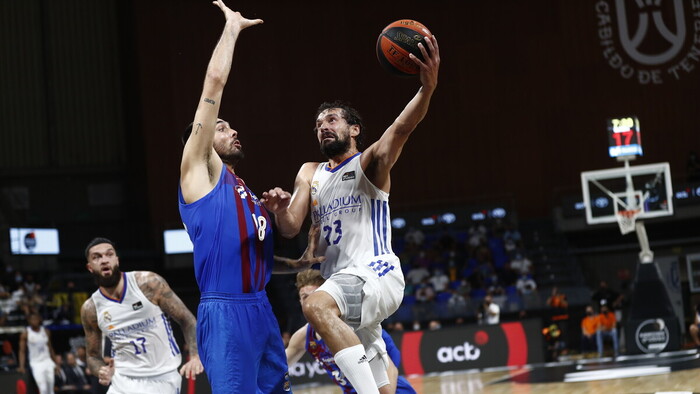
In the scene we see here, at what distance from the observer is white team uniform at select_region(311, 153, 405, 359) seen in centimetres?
536

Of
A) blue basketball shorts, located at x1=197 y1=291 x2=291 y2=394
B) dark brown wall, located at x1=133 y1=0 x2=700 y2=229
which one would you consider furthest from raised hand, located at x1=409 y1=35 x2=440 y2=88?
dark brown wall, located at x1=133 y1=0 x2=700 y2=229

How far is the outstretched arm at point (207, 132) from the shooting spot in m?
4.92

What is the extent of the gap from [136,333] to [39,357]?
982cm

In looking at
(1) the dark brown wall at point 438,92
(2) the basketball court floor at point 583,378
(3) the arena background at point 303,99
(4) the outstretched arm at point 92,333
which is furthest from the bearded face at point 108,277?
(1) the dark brown wall at point 438,92

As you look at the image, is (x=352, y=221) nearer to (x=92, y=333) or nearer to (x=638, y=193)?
(x=92, y=333)

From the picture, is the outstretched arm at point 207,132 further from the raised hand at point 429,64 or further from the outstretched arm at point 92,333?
the outstretched arm at point 92,333

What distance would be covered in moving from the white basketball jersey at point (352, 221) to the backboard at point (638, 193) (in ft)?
42.4

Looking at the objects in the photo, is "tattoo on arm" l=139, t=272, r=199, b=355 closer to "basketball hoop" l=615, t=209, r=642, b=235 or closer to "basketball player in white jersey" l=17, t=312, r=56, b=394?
"basketball player in white jersey" l=17, t=312, r=56, b=394

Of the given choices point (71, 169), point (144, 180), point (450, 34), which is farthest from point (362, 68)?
point (71, 169)

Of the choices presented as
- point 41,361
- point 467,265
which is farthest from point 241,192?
point 467,265

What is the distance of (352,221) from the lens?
563 centimetres

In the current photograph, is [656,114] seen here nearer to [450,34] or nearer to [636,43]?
[636,43]

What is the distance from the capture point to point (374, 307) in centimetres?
534

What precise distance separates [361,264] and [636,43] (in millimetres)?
21920
